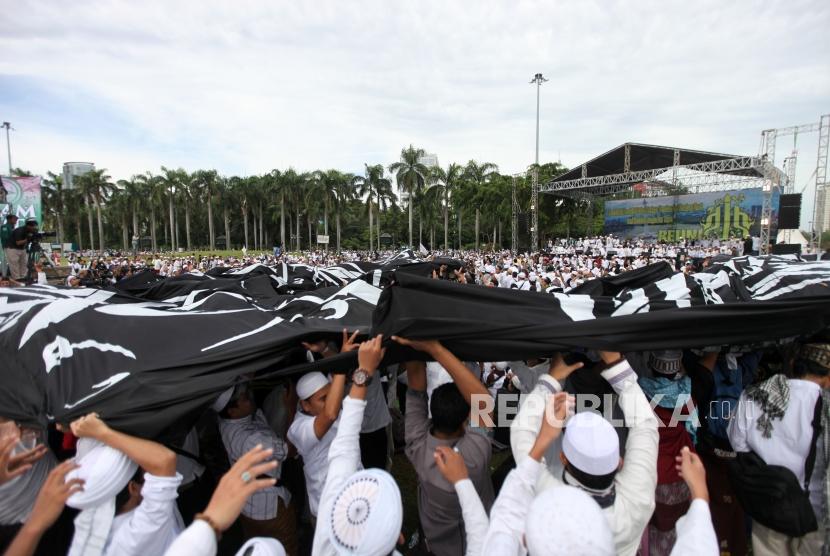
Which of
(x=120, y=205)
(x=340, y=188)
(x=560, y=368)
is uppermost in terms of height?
(x=340, y=188)

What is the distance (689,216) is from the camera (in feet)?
120

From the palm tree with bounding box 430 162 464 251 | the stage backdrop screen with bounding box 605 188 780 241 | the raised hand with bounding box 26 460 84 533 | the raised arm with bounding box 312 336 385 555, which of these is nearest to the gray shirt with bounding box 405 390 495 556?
the raised arm with bounding box 312 336 385 555

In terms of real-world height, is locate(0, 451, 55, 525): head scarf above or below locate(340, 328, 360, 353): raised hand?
below

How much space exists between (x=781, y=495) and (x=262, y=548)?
2.38 metres

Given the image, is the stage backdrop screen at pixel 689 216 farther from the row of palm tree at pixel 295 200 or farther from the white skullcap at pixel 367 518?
the white skullcap at pixel 367 518

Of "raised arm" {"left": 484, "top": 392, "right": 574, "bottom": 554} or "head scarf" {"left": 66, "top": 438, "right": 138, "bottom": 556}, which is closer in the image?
"raised arm" {"left": 484, "top": 392, "right": 574, "bottom": 554}

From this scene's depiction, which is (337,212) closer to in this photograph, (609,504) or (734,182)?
(734,182)

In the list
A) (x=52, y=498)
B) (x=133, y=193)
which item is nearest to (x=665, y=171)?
(x=52, y=498)

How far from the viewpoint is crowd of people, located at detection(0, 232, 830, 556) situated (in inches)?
58.9

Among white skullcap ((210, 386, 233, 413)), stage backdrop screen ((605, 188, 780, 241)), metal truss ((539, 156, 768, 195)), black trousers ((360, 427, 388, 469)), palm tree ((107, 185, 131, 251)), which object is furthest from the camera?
palm tree ((107, 185, 131, 251))

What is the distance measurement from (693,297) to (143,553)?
324 centimetres

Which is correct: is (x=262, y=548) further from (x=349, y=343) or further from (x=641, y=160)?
(x=641, y=160)

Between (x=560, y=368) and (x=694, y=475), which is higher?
(x=560, y=368)

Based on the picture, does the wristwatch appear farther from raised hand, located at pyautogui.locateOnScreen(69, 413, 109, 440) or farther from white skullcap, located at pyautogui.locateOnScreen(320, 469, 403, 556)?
raised hand, located at pyautogui.locateOnScreen(69, 413, 109, 440)
